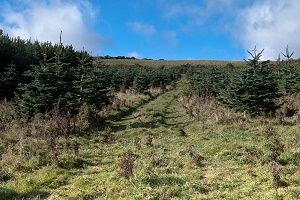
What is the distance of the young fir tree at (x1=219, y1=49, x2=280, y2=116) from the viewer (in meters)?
14.8

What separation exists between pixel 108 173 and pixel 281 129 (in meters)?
8.03

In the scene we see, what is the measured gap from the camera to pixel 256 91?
48.8 ft

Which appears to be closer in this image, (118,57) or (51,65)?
(51,65)

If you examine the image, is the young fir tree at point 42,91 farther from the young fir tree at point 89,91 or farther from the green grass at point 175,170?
the green grass at point 175,170

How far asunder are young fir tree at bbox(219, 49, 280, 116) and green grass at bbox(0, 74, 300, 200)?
209 cm

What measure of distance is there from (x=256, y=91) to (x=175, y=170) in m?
9.04

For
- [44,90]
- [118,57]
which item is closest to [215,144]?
[44,90]

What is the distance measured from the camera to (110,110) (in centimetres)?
1911

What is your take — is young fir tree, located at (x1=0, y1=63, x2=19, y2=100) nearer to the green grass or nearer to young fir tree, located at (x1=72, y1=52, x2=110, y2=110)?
young fir tree, located at (x1=72, y1=52, x2=110, y2=110)

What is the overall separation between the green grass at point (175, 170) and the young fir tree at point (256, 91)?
6.87 ft

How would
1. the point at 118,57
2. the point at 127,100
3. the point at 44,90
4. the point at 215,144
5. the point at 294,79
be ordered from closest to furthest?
the point at 215,144, the point at 44,90, the point at 294,79, the point at 127,100, the point at 118,57

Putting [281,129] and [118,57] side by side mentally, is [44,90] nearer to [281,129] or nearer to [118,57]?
[281,129]

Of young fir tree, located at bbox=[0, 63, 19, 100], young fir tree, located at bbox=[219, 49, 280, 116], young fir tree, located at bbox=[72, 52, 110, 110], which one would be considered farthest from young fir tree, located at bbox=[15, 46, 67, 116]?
young fir tree, located at bbox=[219, 49, 280, 116]

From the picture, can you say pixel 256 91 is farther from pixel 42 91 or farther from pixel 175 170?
pixel 42 91
